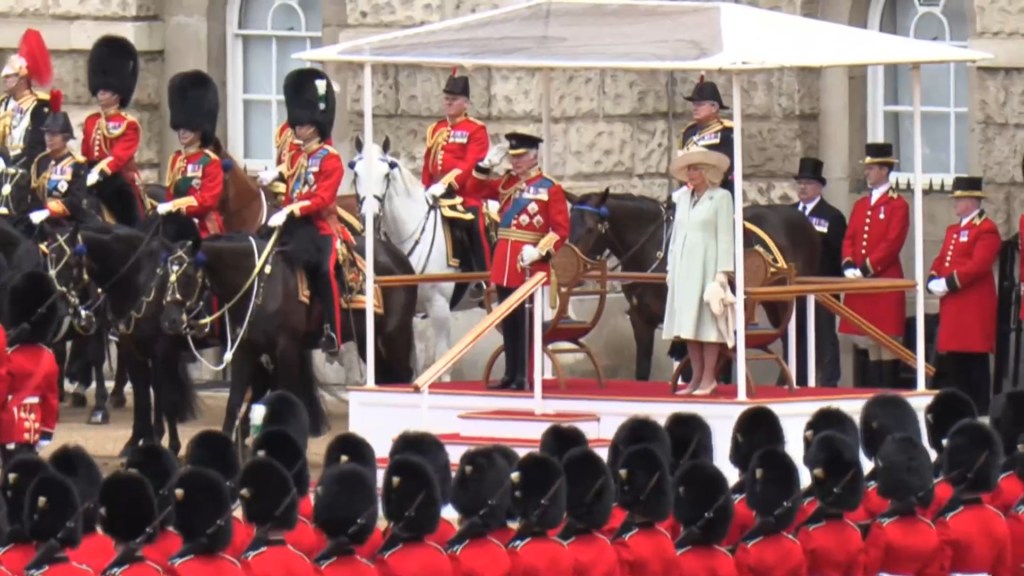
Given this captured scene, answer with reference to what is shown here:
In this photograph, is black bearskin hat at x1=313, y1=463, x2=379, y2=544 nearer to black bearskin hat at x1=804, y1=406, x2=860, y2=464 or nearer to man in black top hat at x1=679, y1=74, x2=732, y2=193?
black bearskin hat at x1=804, y1=406, x2=860, y2=464

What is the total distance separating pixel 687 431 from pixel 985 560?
57.9 inches

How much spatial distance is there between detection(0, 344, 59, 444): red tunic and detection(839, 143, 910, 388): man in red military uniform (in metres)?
4.73

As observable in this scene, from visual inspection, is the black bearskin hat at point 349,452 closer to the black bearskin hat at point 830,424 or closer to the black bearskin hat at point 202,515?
the black bearskin hat at point 202,515

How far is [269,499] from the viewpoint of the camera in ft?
36.8

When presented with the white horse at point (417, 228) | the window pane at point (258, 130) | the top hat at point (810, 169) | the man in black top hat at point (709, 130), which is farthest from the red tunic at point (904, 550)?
the window pane at point (258, 130)

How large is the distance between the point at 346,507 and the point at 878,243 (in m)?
7.00

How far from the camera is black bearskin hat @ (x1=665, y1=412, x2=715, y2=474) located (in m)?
13.0

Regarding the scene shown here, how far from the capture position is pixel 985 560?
12141mm

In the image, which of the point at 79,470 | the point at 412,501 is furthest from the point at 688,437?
the point at 79,470

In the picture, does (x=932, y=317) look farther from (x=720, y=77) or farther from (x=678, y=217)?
(x=678, y=217)

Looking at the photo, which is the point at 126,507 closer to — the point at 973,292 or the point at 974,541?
the point at 974,541

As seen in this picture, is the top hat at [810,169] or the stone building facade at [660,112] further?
the stone building facade at [660,112]

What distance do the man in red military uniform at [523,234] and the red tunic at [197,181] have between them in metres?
1.75

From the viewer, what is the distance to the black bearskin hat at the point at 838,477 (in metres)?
12.0
